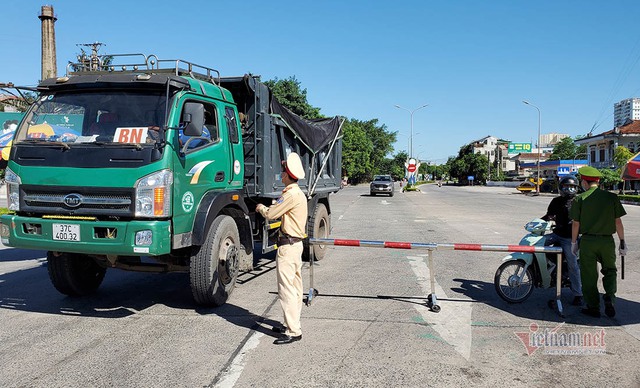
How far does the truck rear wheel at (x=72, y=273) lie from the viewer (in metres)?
6.35

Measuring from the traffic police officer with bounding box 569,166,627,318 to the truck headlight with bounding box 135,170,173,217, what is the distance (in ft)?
15.4

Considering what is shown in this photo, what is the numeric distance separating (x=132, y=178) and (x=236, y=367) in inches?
85.5

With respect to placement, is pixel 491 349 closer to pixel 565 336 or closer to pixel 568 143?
pixel 565 336

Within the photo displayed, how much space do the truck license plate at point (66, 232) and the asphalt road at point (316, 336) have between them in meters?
1.00

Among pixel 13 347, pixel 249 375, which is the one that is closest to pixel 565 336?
pixel 249 375

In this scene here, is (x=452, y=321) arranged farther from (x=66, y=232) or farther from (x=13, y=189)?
(x=13, y=189)

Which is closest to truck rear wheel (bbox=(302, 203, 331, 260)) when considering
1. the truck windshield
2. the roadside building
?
the truck windshield

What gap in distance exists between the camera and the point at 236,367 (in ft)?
14.3

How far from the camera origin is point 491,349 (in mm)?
4867

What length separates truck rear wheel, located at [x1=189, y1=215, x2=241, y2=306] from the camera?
5.82m

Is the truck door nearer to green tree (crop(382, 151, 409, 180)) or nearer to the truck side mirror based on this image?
the truck side mirror

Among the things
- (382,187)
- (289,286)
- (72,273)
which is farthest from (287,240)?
(382,187)

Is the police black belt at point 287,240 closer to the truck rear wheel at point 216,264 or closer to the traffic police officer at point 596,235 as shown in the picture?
the truck rear wheel at point 216,264

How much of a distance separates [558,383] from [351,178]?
89.7 m
